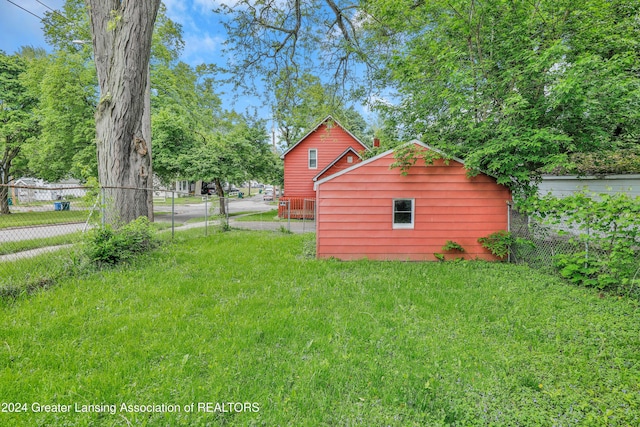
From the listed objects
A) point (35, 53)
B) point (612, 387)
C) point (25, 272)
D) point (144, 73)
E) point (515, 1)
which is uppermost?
point (35, 53)

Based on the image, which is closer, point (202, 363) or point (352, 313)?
point (202, 363)

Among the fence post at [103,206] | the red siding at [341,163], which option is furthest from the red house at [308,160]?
the fence post at [103,206]

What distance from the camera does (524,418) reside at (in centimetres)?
205

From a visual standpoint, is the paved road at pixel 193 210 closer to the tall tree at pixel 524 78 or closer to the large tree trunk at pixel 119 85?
the large tree trunk at pixel 119 85

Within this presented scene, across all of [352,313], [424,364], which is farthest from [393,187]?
[424,364]

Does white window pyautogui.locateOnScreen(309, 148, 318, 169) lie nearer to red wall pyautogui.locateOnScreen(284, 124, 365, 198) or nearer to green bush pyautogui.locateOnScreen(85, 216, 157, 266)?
red wall pyautogui.locateOnScreen(284, 124, 365, 198)

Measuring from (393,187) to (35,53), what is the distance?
2737 cm

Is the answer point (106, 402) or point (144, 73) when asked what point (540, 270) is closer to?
point (106, 402)

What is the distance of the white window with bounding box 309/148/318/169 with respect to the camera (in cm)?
1852

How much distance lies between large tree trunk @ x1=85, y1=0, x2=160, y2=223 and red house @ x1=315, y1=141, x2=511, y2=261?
4.39 m

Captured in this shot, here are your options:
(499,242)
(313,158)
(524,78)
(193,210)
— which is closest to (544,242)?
(499,242)

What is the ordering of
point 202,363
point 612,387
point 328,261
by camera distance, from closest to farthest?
point 612,387 → point 202,363 → point 328,261

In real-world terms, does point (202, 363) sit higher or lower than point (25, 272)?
lower

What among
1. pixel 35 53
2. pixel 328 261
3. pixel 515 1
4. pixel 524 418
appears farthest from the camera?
pixel 35 53
